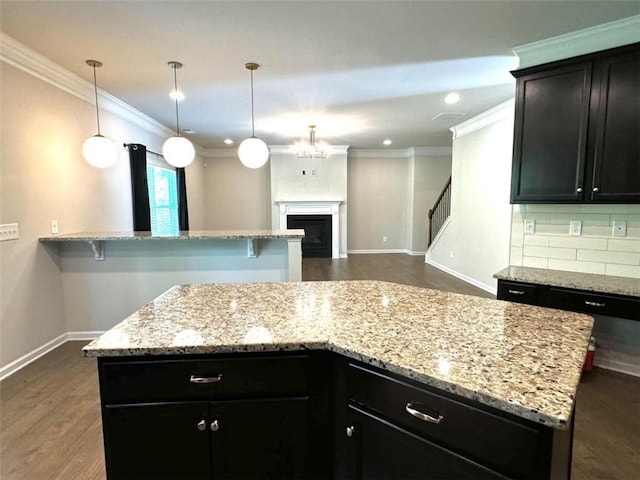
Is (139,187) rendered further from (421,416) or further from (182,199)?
(421,416)

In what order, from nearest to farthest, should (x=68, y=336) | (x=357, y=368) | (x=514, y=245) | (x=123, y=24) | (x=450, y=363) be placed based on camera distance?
(x=450, y=363) < (x=357, y=368) < (x=123, y=24) < (x=514, y=245) < (x=68, y=336)

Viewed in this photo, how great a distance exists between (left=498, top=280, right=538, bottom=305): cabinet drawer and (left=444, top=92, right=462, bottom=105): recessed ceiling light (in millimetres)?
2424

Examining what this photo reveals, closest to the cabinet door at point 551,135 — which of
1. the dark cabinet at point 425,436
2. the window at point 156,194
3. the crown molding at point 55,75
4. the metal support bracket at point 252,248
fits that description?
the dark cabinet at point 425,436

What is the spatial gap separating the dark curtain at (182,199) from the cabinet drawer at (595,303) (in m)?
5.76

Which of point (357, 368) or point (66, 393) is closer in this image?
point (357, 368)

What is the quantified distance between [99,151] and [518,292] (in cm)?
363

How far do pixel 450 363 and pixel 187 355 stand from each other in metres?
0.87

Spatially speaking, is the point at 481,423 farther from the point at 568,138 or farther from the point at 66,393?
the point at 66,393

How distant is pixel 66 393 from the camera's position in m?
2.47

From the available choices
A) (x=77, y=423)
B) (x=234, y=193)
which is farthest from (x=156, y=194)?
(x=77, y=423)

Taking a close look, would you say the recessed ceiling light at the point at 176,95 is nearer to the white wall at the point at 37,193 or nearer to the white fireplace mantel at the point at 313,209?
the white wall at the point at 37,193

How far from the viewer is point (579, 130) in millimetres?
2541

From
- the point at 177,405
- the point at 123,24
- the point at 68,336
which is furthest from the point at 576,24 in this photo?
the point at 68,336

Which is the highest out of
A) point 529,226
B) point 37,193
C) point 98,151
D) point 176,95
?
point 176,95
